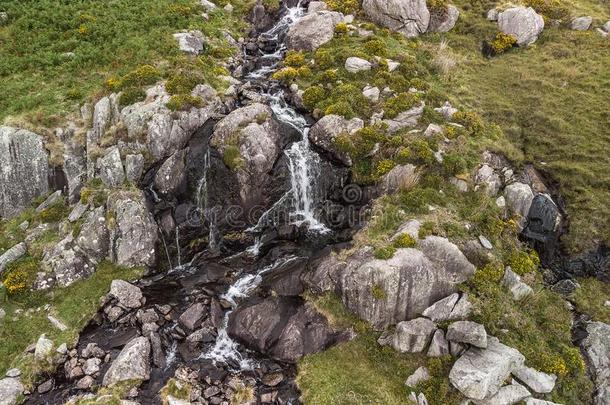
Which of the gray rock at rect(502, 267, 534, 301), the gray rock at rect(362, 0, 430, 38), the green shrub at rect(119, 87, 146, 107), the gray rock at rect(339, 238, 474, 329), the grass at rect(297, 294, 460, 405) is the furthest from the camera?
the gray rock at rect(362, 0, 430, 38)

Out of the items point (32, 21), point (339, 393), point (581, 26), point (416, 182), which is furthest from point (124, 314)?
point (581, 26)

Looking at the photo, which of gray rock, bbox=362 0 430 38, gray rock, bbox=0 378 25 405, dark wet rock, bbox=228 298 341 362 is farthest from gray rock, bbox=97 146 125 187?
gray rock, bbox=362 0 430 38

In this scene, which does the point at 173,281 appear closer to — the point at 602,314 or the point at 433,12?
the point at 602,314

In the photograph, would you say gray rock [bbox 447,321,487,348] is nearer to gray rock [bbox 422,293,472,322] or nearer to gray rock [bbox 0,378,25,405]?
gray rock [bbox 422,293,472,322]

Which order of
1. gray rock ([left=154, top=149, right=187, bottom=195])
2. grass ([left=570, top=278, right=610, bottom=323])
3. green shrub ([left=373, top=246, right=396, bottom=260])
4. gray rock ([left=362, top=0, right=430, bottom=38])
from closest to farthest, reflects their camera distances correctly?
green shrub ([left=373, top=246, right=396, bottom=260]) → grass ([left=570, top=278, right=610, bottom=323]) → gray rock ([left=154, top=149, right=187, bottom=195]) → gray rock ([left=362, top=0, right=430, bottom=38])

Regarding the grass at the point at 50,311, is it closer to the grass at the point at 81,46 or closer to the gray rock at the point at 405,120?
the grass at the point at 81,46

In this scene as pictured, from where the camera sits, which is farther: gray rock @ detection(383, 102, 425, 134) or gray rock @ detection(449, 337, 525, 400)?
gray rock @ detection(383, 102, 425, 134)
